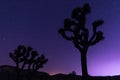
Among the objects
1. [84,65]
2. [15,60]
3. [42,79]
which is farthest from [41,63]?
[84,65]

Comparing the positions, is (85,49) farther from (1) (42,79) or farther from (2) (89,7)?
(1) (42,79)

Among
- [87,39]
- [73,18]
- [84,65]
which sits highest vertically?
[73,18]

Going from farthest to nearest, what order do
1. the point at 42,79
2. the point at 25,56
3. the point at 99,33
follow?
the point at 42,79, the point at 25,56, the point at 99,33

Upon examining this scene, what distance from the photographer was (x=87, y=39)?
1228 inches

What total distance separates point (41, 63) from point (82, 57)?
27161mm

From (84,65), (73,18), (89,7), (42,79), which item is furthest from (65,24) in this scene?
(42,79)

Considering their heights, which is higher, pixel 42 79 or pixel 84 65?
pixel 42 79

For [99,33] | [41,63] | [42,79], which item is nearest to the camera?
[99,33]

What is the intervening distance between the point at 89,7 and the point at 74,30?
3037 mm

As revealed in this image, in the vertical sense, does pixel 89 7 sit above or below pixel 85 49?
above

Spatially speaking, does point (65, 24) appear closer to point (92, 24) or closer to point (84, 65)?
point (92, 24)

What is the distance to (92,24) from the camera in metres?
31.0

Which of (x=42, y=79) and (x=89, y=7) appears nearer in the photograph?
(x=89, y=7)

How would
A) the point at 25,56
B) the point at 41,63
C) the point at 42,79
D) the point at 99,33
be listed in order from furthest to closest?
the point at 42,79 < the point at 41,63 < the point at 25,56 < the point at 99,33
